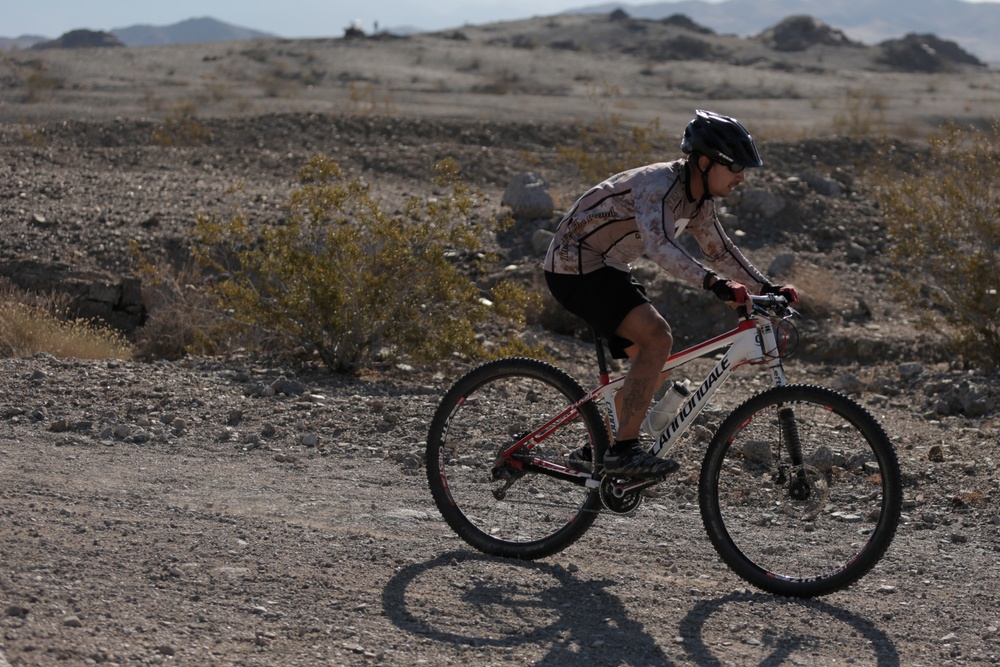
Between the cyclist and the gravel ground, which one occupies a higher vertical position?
the cyclist

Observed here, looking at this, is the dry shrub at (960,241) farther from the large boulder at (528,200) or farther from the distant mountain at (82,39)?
the distant mountain at (82,39)

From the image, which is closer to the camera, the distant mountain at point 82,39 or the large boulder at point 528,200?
the large boulder at point 528,200

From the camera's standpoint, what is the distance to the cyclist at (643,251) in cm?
460

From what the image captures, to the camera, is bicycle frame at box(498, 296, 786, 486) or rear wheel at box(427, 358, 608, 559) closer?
bicycle frame at box(498, 296, 786, 486)

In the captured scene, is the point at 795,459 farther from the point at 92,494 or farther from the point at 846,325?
the point at 846,325

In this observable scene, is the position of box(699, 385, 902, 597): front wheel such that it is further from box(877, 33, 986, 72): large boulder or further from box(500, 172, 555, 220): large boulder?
box(877, 33, 986, 72): large boulder

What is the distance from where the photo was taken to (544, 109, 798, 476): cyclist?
15.1 ft

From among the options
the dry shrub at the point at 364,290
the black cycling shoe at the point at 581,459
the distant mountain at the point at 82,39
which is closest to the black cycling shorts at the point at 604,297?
the black cycling shoe at the point at 581,459

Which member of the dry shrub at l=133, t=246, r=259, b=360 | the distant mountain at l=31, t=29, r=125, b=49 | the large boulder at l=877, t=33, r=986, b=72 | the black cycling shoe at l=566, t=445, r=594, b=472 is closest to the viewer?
the black cycling shoe at l=566, t=445, r=594, b=472

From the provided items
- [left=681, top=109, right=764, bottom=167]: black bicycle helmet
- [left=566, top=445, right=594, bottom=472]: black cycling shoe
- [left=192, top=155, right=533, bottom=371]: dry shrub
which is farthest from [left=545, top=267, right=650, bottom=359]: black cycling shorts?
[left=192, top=155, right=533, bottom=371]: dry shrub

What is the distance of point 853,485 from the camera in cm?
533

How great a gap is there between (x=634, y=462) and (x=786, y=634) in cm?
91

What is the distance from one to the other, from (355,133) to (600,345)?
55.5 feet

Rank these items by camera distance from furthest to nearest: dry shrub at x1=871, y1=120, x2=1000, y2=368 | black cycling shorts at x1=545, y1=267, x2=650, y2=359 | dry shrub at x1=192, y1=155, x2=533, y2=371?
1. dry shrub at x1=871, y1=120, x2=1000, y2=368
2. dry shrub at x1=192, y1=155, x2=533, y2=371
3. black cycling shorts at x1=545, y1=267, x2=650, y2=359
